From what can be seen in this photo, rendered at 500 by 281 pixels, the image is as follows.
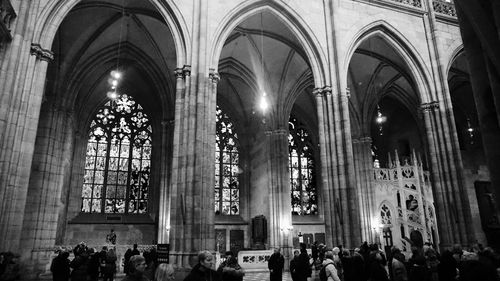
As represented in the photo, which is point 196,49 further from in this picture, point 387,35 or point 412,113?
point 412,113

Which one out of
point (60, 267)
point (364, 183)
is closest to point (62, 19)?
point (60, 267)

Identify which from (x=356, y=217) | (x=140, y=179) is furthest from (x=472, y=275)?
(x=140, y=179)

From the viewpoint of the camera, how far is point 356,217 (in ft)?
38.7

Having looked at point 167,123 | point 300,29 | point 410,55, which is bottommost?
point 167,123

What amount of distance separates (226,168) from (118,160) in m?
5.91

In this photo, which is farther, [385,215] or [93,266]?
[385,215]

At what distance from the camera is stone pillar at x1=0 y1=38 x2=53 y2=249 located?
8875 mm

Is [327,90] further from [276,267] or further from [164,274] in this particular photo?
[164,274]

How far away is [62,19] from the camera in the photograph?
11062 mm

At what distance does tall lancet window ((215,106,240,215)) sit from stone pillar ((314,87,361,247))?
28.1 feet

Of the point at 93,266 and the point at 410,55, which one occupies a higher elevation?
the point at 410,55

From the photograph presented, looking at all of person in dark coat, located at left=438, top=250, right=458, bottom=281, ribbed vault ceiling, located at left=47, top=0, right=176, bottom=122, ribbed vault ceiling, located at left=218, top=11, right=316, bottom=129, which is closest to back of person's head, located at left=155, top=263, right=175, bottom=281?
person in dark coat, located at left=438, top=250, right=458, bottom=281

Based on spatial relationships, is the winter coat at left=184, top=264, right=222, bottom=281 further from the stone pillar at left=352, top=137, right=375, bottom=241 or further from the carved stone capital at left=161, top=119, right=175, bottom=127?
the carved stone capital at left=161, top=119, right=175, bottom=127

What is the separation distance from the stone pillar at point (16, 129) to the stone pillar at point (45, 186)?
349cm
